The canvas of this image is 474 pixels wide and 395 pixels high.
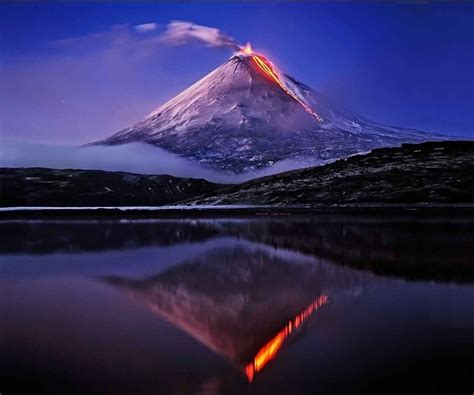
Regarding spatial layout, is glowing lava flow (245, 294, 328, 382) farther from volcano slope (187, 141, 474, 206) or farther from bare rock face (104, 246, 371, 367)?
volcano slope (187, 141, 474, 206)

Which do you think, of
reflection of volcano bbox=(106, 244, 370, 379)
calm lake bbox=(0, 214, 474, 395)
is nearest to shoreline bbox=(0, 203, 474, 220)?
reflection of volcano bbox=(106, 244, 370, 379)

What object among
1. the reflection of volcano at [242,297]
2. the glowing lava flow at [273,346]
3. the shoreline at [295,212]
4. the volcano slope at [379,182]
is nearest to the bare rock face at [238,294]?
the reflection of volcano at [242,297]

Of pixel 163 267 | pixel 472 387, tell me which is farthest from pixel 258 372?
pixel 163 267

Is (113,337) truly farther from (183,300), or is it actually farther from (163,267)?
(163,267)

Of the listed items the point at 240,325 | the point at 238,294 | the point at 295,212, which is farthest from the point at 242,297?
the point at 295,212

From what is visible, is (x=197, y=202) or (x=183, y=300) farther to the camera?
(x=197, y=202)
